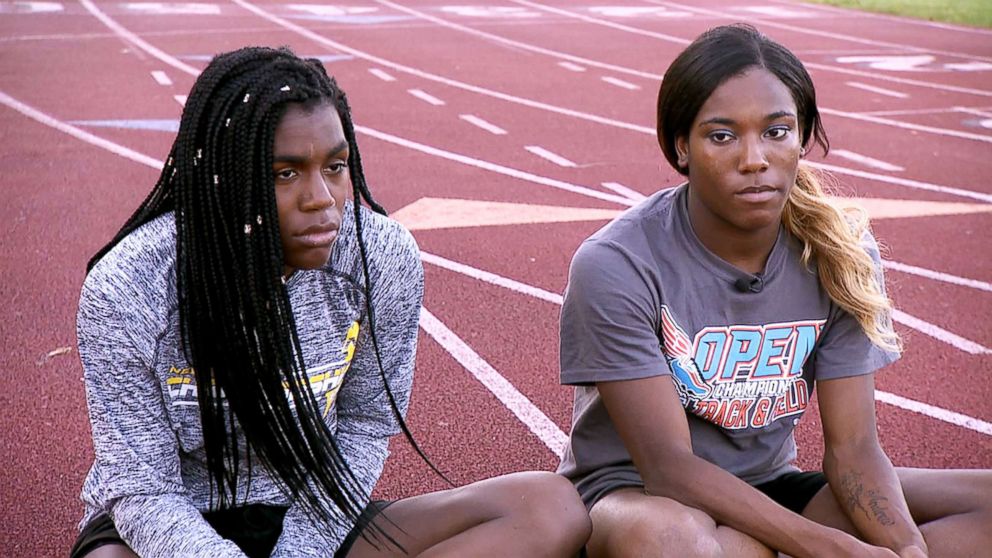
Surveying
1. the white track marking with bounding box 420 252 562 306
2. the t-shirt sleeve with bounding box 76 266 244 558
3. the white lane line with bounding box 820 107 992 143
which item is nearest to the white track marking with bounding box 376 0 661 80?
the white lane line with bounding box 820 107 992 143

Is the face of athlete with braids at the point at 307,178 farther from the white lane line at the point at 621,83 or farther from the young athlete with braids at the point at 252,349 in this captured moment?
the white lane line at the point at 621,83

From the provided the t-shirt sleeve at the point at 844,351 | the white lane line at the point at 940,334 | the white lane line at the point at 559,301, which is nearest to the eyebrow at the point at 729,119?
the t-shirt sleeve at the point at 844,351

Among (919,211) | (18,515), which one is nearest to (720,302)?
(18,515)

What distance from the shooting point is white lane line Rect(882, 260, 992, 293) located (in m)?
6.01

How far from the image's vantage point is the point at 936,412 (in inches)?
180

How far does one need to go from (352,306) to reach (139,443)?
552 mm

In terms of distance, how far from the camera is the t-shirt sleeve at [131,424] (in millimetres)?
2418

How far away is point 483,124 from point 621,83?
2.62 m

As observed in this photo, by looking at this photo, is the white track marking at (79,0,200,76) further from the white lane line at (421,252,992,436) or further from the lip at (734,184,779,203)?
the lip at (734,184,779,203)

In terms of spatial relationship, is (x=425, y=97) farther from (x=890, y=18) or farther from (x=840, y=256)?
(x=890, y=18)

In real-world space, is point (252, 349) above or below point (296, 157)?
below

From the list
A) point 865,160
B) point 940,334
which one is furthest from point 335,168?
point 865,160

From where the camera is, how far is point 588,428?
9.95 feet

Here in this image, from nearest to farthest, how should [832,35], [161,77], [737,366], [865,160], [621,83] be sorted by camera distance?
[737,366]
[865,160]
[161,77]
[621,83]
[832,35]
